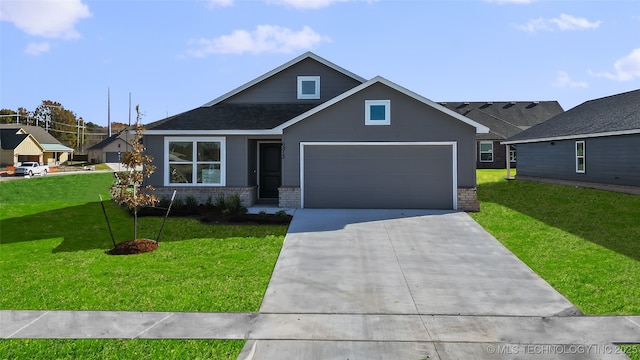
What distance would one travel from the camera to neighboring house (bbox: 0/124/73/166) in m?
55.9

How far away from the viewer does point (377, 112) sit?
14727 mm

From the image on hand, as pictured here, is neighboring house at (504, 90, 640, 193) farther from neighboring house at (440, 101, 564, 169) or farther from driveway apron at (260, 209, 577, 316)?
driveway apron at (260, 209, 577, 316)

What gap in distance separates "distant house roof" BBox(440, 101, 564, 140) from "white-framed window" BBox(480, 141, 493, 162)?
3.36 meters

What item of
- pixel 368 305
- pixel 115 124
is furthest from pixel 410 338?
pixel 115 124

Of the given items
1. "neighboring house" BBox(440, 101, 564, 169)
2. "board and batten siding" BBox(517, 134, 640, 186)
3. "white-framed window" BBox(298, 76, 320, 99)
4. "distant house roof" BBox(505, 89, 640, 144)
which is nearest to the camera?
"board and batten siding" BBox(517, 134, 640, 186)

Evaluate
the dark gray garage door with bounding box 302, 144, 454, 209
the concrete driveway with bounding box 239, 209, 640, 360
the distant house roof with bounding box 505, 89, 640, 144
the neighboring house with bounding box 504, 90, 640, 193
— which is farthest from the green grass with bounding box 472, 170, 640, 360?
the distant house roof with bounding box 505, 89, 640, 144

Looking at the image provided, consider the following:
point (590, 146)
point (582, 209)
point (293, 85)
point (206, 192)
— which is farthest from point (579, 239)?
point (590, 146)

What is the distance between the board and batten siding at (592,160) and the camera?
18.0 m

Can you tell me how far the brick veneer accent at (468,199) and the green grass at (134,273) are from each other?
6.80 m

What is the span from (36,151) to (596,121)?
2640 inches

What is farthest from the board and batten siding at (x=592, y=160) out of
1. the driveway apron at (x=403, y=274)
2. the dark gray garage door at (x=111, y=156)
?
the dark gray garage door at (x=111, y=156)

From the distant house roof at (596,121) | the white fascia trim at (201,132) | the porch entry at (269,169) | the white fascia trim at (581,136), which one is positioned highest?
the distant house roof at (596,121)

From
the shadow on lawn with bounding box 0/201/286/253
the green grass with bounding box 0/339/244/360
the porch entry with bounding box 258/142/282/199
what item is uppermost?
the porch entry with bounding box 258/142/282/199

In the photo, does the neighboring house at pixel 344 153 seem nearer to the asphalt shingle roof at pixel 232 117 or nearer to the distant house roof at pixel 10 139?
the asphalt shingle roof at pixel 232 117
